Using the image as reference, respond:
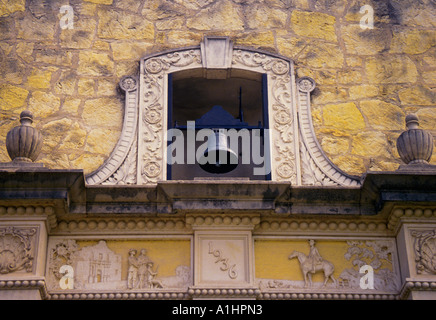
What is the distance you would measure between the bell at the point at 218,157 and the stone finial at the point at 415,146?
6.06ft

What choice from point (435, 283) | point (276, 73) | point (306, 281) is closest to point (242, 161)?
point (276, 73)

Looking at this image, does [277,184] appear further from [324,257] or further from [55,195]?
[55,195]

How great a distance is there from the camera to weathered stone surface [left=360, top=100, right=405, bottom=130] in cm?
1131

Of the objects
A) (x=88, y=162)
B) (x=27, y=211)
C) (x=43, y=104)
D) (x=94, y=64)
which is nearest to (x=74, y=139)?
(x=88, y=162)

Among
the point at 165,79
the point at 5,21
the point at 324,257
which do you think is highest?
the point at 5,21

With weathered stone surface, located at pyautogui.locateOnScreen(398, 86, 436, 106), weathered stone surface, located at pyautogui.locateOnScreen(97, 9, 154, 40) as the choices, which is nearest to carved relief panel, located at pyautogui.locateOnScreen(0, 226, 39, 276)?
weathered stone surface, located at pyautogui.locateOnScreen(97, 9, 154, 40)

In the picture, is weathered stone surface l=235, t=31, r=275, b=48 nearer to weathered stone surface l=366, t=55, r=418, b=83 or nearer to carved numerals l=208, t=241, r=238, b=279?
weathered stone surface l=366, t=55, r=418, b=83

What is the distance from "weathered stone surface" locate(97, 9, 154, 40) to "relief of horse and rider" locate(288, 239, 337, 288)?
347 cm

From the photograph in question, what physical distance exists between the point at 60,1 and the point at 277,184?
403 centimetres

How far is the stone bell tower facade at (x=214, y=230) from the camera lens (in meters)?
9.84

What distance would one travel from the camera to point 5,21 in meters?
11.9
